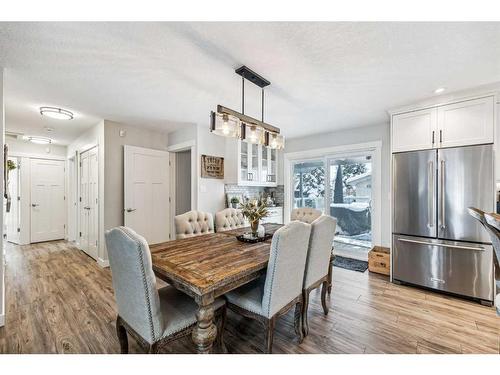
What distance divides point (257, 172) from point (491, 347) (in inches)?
143

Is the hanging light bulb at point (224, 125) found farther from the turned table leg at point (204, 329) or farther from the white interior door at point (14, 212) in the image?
the white interior door at point (14, 212)

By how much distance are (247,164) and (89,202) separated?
296cm

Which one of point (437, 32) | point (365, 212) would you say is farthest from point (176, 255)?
point (365, 212)

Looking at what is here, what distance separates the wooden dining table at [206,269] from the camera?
50.7 inches

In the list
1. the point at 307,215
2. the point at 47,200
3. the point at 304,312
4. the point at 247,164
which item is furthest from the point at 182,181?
the point at 304,312

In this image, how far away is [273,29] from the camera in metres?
1.53

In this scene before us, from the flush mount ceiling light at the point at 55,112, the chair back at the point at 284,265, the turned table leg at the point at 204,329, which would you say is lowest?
the turned table leg at the point at 204,329

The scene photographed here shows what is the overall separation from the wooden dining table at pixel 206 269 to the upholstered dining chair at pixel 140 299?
0.46 feet

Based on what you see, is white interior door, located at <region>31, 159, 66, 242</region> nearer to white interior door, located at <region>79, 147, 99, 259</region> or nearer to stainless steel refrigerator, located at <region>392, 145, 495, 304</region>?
white interior door, located at <region>79, 147, 99, 259</region>

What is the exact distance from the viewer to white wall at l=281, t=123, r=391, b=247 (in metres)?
3.71

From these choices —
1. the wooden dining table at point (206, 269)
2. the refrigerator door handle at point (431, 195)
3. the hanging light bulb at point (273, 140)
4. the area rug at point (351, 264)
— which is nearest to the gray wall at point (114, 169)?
the wooden dining table at point (206, 269)

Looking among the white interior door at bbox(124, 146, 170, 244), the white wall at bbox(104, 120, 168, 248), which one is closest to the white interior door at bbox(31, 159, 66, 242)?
the white wall at bbox(104, 120, 168, 248)

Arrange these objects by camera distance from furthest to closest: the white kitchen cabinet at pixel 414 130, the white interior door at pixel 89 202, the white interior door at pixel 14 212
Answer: the white interior door at pixel 14 212
the white interior door at pixel 89 202
the white kitchen cabinet at pixel 414 130
